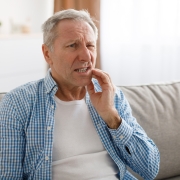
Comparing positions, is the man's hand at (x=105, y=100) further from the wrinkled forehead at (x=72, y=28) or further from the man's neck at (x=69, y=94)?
the wrinkled forehead at (x=72, y=28)

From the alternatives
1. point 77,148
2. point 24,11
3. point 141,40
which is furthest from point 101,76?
point 24,11

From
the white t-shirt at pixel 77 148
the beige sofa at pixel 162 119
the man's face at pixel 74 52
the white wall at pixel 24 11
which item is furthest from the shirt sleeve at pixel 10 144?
the white wall at pixel 24 11

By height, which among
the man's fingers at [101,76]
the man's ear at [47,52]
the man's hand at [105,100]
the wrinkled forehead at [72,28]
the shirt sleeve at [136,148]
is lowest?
the shirt sleeve at [136,148]

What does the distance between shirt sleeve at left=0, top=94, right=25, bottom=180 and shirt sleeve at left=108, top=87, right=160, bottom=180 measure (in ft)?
1.25

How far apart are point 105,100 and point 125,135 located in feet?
0.56

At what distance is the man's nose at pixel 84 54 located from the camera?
1.58m

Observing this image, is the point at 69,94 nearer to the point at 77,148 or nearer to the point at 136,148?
the point at 77,148

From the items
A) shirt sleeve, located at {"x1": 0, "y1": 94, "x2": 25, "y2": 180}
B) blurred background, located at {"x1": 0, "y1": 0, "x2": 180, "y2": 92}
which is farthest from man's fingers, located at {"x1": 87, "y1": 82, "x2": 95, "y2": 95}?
blurred background, located at {"x1": 0, "y1": 0, "x2": 180, "y2": 92}

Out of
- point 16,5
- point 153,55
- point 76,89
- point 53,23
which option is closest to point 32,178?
point 76,89

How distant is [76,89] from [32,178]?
1.40 feet

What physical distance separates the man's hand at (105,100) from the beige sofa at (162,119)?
268mm

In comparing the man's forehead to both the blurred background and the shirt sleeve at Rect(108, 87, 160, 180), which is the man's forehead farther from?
the blurred background

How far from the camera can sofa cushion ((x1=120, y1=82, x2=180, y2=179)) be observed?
1.82 metres

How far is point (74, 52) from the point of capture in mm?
1604
